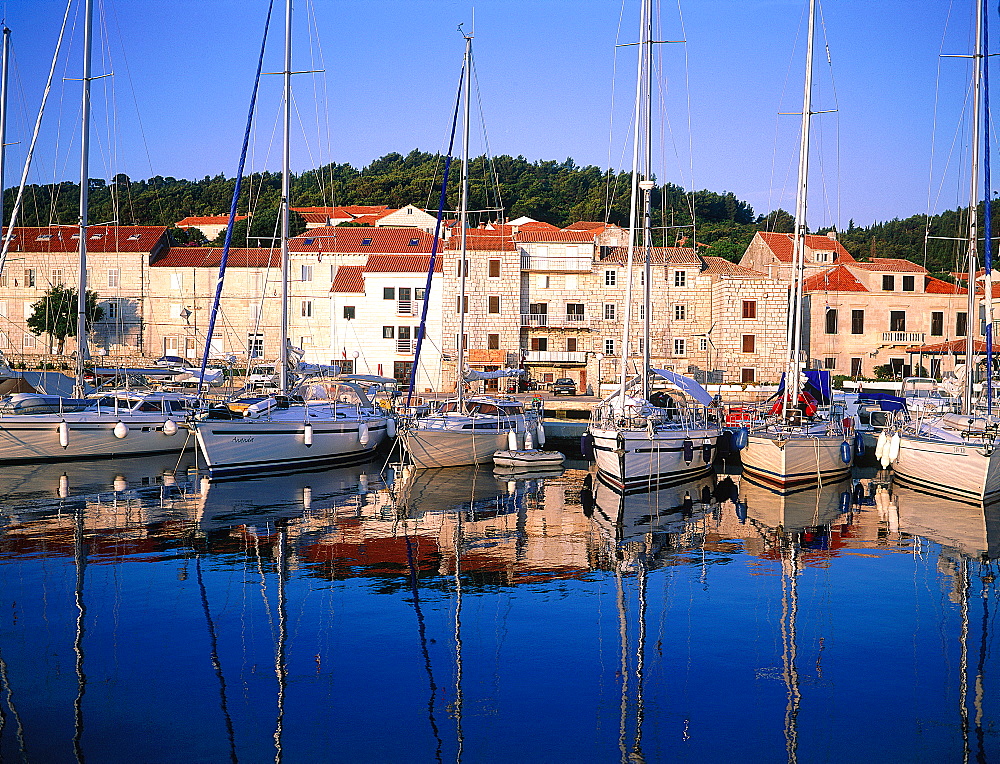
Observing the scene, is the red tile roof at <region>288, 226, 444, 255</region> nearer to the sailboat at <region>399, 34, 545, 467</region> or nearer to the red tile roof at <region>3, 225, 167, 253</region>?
the red tile roof at <region>3, 225, 167, 253</region>

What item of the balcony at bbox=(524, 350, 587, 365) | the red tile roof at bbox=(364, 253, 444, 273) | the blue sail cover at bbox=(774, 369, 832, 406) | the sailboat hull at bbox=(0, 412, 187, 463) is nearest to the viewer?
the sailboat hull at bbox=(0, 412, 187, 463)

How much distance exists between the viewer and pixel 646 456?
24.9 meters

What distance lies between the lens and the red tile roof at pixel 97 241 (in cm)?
6469

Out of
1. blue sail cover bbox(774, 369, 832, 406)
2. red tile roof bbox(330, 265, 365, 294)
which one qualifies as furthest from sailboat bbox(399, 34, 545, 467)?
red tile roof bbox(330, 265, 365, 294)

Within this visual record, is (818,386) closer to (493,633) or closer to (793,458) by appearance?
(793,458)

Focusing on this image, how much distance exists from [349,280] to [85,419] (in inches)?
1221

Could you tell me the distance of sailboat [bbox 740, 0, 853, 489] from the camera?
1024 inches

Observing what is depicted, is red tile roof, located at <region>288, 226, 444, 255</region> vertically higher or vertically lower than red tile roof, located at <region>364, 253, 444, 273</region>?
higher

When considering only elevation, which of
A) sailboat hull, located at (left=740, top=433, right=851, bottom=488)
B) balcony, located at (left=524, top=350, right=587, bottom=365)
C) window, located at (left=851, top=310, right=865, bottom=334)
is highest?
window, located at (left=851, top=310, right=865, bottom=334)

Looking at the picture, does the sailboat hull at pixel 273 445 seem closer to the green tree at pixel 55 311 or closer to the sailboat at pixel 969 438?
the sailboat at pixel 969 438

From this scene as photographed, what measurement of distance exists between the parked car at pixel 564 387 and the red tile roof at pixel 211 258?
71.9 feet

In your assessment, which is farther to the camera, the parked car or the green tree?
the green tree

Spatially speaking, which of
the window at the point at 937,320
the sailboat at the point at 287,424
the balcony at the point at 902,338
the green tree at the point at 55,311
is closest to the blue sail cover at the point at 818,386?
the sailboat at the point at 287,424

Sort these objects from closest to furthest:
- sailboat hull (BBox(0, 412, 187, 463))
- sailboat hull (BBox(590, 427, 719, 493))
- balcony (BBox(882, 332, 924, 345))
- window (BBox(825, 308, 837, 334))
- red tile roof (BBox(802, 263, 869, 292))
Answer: sailboat hull (BBox(590, 427, 719, 493)) < sailboat hull (BBox(0, 412, 187, 463)) < balcony (BBox(882, 332, 924, 345)) < window (BBox(825, 308, 837, 334)) < red tile roof (BBox(802, 263, 869, 292))
